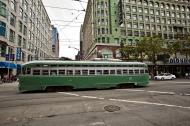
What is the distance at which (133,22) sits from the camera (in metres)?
50.7

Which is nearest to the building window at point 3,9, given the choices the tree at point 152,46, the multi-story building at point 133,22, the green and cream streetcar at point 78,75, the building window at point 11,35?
the building window at point 11,35

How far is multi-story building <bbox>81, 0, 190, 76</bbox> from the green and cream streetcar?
82.4ft

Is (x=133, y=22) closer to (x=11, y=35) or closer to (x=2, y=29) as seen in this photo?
(x=11, y=35)

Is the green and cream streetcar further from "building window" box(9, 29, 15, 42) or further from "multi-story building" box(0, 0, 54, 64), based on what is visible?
"building window" box(9, 29, 15, 42)

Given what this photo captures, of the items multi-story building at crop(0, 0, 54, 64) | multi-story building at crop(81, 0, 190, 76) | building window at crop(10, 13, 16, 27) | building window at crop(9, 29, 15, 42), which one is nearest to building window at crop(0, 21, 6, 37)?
multi-story building at crop(0, 0, 54, 64)

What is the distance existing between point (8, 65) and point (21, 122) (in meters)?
30.6

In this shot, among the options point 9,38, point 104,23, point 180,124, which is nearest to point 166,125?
point 180,124

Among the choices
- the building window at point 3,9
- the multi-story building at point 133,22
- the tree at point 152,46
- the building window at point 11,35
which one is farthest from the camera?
the multi-story building at point 133,22

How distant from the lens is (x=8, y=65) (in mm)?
34250

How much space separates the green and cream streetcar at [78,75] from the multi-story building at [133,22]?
2510 centimetres

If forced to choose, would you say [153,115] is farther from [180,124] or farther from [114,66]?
[114,66]

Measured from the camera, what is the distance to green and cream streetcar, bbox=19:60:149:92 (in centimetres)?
1639

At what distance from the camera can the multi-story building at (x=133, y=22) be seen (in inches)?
1864

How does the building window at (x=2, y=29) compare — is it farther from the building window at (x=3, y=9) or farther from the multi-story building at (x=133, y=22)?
the multi-story building at (x=133, y=22)
